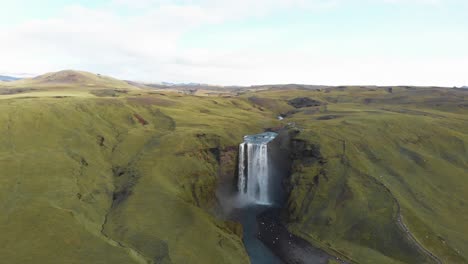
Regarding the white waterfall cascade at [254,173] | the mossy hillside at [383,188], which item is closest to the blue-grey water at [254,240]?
the white waterfall cascade at [254,173]

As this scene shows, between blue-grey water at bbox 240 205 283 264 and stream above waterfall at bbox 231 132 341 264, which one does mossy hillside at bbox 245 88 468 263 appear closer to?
stream above waterfall at bbox 231 132 341 264

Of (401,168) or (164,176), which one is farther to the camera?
(401,168)

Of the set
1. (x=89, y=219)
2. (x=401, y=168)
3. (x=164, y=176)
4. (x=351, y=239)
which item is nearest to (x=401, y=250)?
(x=351, y=239)

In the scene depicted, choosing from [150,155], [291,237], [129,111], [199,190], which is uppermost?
[129,111]

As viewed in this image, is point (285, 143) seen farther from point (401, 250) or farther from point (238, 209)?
point (401, 250)

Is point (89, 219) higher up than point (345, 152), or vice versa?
point (345, 152)

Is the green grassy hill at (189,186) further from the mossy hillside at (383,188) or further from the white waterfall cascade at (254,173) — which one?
the white waterfall cascade at (254,173)

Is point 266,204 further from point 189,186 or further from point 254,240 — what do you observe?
point 189,186
